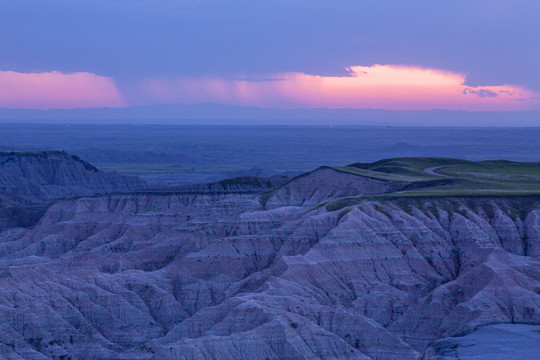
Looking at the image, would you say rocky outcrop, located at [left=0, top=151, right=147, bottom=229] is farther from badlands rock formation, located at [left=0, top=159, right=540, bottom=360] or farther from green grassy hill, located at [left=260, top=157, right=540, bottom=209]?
green grassy hill, located at [left=260, top=157, right=540, bottom=209]

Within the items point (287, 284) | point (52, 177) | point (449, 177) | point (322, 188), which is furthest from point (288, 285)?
point (52, 177)

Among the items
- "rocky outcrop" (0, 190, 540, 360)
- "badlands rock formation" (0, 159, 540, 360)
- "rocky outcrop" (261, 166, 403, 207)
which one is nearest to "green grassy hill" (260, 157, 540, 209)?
"rocky outcrop" (261, 166, 403, 207)

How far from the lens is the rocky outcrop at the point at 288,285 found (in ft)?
172

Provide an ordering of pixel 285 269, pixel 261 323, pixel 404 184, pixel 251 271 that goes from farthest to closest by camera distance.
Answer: pixel 404 184, pixel 251 271, pixel 285 269, pixel 261 323

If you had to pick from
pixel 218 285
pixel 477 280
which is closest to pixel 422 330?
pixel 477 280

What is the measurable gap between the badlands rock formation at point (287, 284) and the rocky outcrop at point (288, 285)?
0.13 meters

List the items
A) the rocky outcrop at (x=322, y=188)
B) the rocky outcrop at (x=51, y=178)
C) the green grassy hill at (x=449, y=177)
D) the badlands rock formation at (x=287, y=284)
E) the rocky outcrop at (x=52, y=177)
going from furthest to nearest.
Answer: the rocky outcrop at (x=52, y=177) < the rocky outcrop at (x=51, y=178) < the rocky outcrop at (x=322, y=188) < the green grassy hill at (x=449, y=177) < the badlands rock formation at (x=287, y=284)

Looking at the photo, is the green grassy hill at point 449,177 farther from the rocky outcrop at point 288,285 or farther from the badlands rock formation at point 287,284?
the rocky outcrop at point 288,285

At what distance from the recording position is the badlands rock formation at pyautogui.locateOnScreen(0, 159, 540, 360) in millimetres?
52375

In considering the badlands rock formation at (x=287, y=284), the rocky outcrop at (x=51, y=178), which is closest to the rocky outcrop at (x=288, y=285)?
the badlands rock formation at (x=287, y=284)

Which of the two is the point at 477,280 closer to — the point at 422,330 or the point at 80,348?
the point at 422,330

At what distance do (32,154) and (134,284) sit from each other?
10404 cm

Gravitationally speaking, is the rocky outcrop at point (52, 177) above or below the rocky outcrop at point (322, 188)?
below

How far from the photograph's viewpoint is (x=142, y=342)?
59.1m
